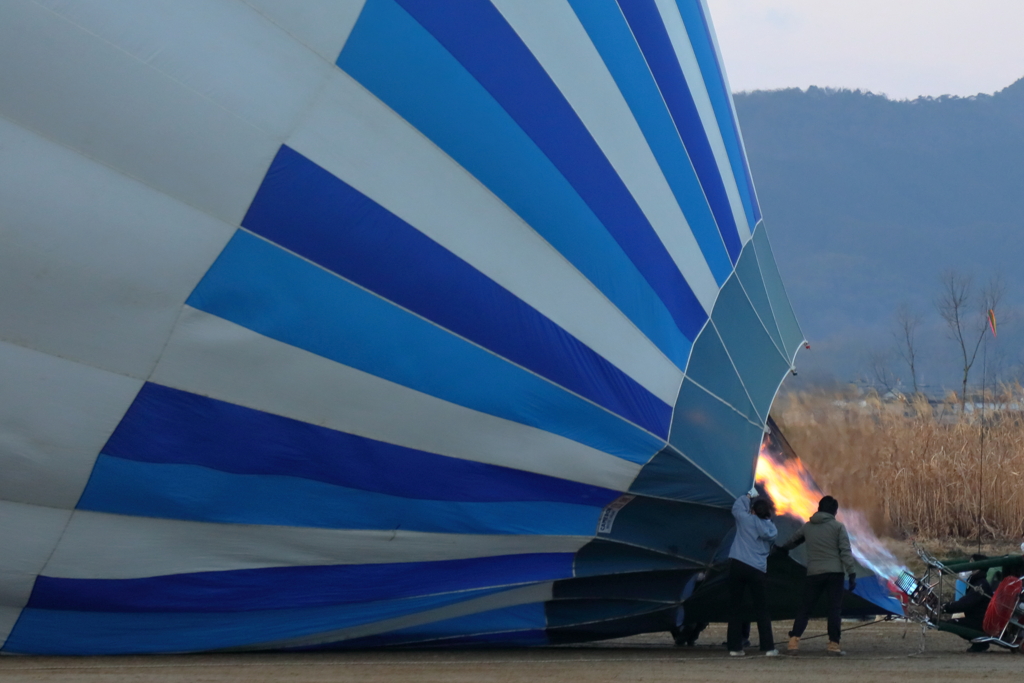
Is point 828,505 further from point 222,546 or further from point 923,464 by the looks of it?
point 923,464

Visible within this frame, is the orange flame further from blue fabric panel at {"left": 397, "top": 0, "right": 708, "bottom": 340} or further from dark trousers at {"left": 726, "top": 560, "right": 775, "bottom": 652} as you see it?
blue fabric panel at {"left": 397, "top": 0, "right": 708, "bottom": 340}

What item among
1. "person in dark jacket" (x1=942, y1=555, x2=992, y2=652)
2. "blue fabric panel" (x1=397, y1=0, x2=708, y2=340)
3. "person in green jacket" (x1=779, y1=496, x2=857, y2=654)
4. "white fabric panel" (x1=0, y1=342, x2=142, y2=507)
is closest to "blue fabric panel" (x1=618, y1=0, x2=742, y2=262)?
"blue fabric panel" (x1=397, y1=0, x2=708, y2=340)

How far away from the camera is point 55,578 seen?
501 centimetres

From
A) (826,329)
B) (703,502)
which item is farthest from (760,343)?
(826,329)

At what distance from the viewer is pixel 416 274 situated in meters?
4.81

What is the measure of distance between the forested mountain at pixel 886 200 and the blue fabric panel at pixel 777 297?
212ft

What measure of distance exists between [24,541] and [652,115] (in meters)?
3.56

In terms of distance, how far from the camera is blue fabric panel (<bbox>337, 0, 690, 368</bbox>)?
4.69 meters

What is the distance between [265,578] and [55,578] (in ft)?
2.99

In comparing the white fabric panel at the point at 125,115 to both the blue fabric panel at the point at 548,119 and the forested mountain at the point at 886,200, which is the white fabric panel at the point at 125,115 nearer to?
the blue fabric panel at the point at 548,119

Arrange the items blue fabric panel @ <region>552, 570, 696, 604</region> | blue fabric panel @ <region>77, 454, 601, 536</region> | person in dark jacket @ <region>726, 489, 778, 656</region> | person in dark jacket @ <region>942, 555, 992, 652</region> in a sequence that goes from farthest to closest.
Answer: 1. person in dark jacket @ <region>942, 555, 992, 652</region>
2. person in dark jacket @ <region>726, 489, 778, 656</region>
3. blue fabric panel @ <region>552, 570, 696, 604</region>
4. blue fabric panel @ <region>77, 454, 601, 536</region>

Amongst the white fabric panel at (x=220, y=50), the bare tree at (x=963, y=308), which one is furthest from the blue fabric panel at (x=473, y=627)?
the bare tree at (x=963, y=308)

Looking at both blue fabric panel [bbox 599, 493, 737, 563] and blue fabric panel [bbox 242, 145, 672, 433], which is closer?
blue fabric panel [bbox 242, 145, 672, 433]

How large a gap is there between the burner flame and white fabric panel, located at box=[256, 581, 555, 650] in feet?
4.96
